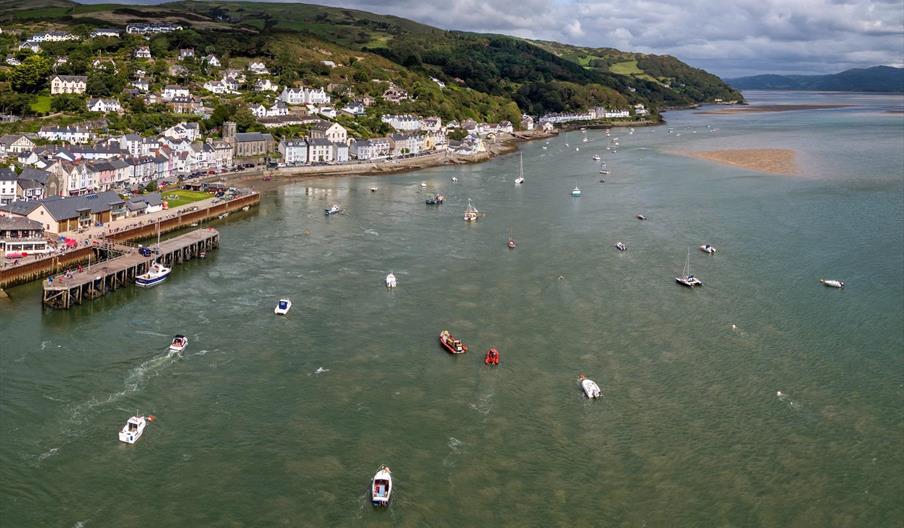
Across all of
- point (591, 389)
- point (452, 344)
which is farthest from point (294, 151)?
point (591, 389)

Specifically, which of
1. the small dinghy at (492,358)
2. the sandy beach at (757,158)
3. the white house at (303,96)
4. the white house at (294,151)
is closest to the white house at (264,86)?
the white house at (303,96)

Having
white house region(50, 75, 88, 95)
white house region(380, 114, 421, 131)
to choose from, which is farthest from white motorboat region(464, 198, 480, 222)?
white house region(50, 75, 88, 95)

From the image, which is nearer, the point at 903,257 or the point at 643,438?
the point at 643,438

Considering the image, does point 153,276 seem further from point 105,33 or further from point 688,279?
point 105,33

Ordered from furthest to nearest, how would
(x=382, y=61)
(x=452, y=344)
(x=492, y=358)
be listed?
(x=382, y=61)
(x=452, y=344)
(x=492, y=358)

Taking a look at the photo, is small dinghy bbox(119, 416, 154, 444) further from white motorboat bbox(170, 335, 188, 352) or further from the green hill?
the green hill

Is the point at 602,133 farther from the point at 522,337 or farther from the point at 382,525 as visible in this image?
the point at 382,525

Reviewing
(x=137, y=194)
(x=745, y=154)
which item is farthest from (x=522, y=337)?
(x=745, y=154)

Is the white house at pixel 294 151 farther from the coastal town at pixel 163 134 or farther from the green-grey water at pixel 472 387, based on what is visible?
the green-grey water at pixel 472 387
